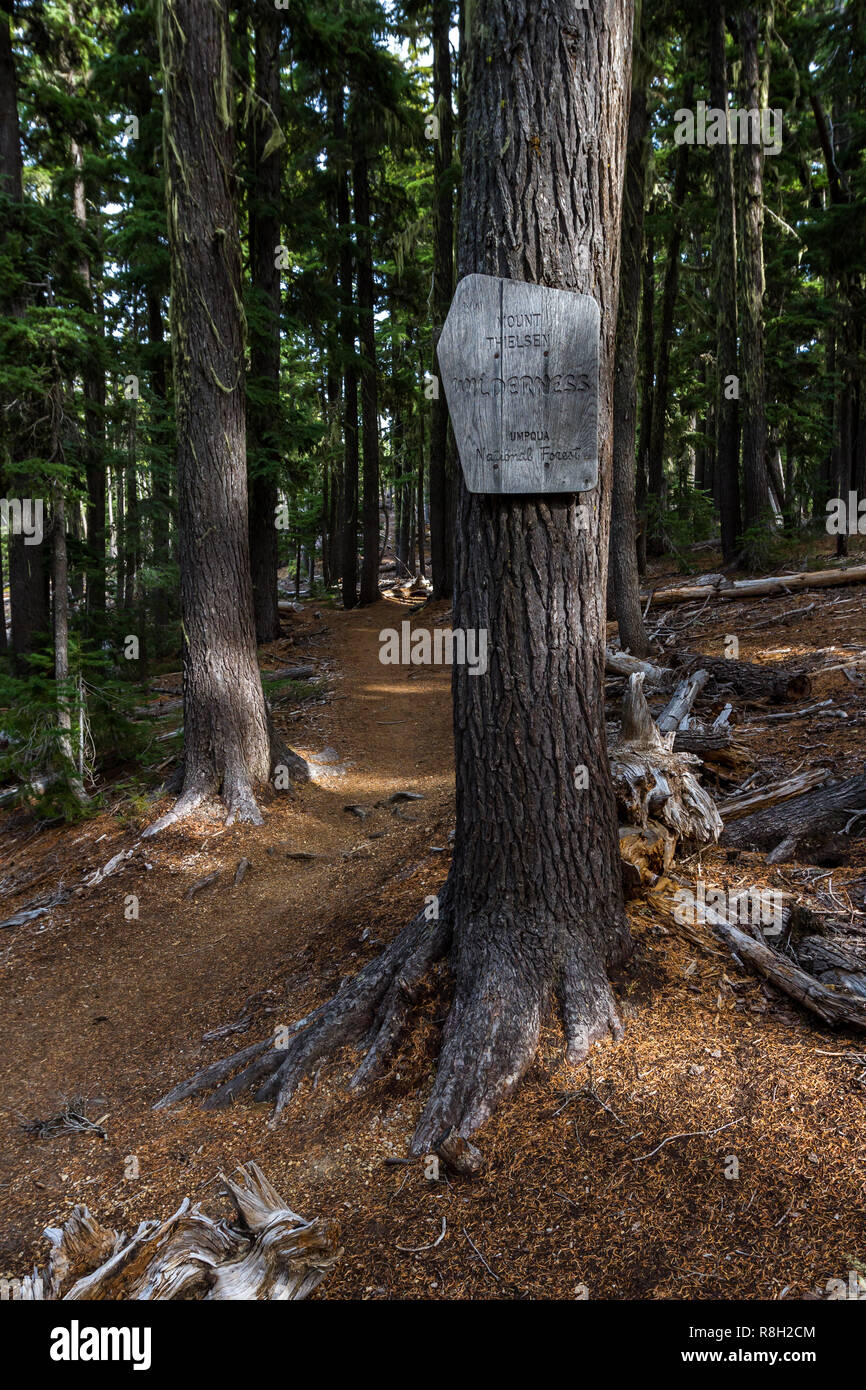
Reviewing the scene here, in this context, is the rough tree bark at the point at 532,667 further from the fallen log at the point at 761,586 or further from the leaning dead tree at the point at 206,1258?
the fallen log at the point at 761,586

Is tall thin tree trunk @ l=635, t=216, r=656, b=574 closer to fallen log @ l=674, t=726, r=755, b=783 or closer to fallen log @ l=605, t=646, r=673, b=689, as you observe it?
Answer: fallen log @ l=605, t=646, r=673, b=689

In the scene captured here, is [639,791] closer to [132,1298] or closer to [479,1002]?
[479,1002]


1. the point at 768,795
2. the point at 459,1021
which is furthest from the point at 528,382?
the point at 768,795

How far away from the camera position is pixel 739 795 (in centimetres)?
518

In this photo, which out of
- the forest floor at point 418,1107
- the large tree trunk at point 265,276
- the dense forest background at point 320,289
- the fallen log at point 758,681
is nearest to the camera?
the forest floor at point 418,1107

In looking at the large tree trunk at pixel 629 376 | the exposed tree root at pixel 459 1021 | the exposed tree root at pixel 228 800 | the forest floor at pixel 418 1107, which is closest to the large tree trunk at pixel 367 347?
the large tree trunk at pixel 629 376

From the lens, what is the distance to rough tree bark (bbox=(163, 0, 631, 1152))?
125 inches

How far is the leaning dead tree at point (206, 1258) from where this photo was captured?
101 inches

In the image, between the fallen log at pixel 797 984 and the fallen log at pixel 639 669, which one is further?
the fallen log at pixel 639 669

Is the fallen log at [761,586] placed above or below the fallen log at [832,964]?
above

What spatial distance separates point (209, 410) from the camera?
309 inches

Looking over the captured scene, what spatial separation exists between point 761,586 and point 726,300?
244 inches

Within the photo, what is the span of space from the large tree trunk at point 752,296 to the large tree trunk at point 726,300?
275 mm

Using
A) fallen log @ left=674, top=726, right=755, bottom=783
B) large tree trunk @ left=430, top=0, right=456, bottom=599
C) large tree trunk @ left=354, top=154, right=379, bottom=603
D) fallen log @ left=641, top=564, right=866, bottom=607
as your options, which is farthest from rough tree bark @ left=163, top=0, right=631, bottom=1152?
large tree trunk @ left=354, top=154, right=379, bottom=603
